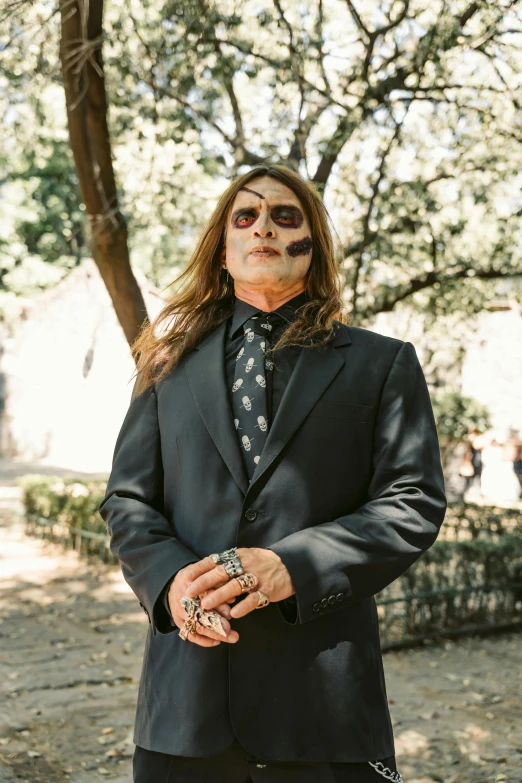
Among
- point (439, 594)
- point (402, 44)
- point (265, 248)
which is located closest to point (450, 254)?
point (402, 44)

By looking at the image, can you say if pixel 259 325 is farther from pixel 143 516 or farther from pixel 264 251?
pixel 143 516

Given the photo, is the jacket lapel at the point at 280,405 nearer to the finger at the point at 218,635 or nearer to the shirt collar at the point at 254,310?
the shirt collar at the point at 254,310

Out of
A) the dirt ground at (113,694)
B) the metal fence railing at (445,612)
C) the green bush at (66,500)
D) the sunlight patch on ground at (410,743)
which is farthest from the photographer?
the green bush at (66,500)

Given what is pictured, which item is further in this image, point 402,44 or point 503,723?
point 402,44

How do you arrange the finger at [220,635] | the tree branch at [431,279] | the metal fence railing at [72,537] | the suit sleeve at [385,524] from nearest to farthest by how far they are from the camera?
the finger at [220,635] < the suit sleeve at [385,524] < the tree branch at [431,279] < the metal fence railing at [72,537]

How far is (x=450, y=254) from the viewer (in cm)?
947

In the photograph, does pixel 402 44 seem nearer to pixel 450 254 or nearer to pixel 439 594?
pixel 450 254

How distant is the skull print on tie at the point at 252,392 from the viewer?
2158 mm

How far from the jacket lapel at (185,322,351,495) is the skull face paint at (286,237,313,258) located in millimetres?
257

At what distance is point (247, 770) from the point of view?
1970 millimetres

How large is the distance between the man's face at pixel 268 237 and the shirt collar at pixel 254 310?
0.06 meters

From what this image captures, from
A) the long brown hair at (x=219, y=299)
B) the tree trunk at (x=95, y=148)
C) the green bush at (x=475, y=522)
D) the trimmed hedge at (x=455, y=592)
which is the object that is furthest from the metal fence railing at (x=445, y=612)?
the long brown hair at (x=219, y=299)

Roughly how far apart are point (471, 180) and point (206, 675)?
801 centimetres

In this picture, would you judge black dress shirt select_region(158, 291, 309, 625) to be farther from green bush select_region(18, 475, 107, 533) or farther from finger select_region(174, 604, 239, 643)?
green bush select_region(18, 475, 107, 533)
